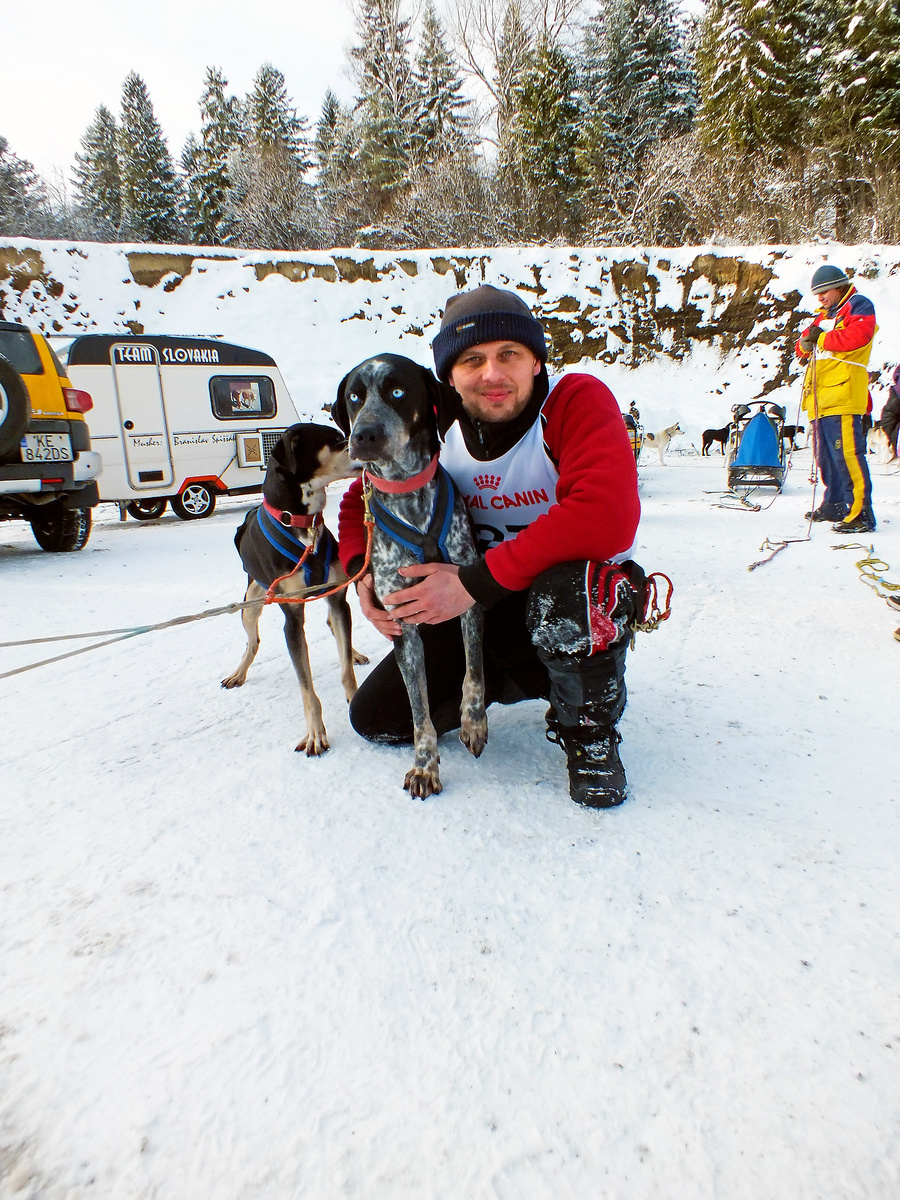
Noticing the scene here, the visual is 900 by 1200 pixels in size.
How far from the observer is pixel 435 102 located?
25.5 metres

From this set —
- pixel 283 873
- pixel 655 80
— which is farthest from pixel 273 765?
pixel 655 80

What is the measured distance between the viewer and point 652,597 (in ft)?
5.77

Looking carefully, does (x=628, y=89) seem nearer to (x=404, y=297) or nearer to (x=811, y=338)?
(x=404, y=297)

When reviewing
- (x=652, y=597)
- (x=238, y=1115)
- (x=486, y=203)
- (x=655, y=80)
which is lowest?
(x=238, y=1115)

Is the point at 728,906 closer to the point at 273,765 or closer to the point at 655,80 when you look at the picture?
the point at 273,765

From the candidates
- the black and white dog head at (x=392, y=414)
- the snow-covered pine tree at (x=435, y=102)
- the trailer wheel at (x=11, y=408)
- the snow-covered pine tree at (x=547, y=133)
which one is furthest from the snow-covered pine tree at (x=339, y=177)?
the black and white dog head at (x=392, y=414)

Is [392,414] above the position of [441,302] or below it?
below

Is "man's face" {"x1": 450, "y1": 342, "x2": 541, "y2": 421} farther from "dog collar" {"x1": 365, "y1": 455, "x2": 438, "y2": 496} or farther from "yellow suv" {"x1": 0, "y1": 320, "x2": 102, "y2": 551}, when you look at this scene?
"yellow suv" {"x1": 0, "y1": 320, "x2": 102, "y2": 551}

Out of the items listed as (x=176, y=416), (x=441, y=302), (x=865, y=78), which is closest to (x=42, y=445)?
(x=176, y=416)

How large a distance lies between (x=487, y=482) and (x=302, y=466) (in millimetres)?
687

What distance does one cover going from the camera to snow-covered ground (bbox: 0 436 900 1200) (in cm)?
86

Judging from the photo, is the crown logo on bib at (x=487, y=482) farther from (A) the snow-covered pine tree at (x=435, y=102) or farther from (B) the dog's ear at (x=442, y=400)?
(A) the snow-covered pine tree at (x=435, y=102)

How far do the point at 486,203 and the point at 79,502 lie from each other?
22288mm

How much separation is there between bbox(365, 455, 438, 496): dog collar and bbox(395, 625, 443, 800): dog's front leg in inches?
15.2
